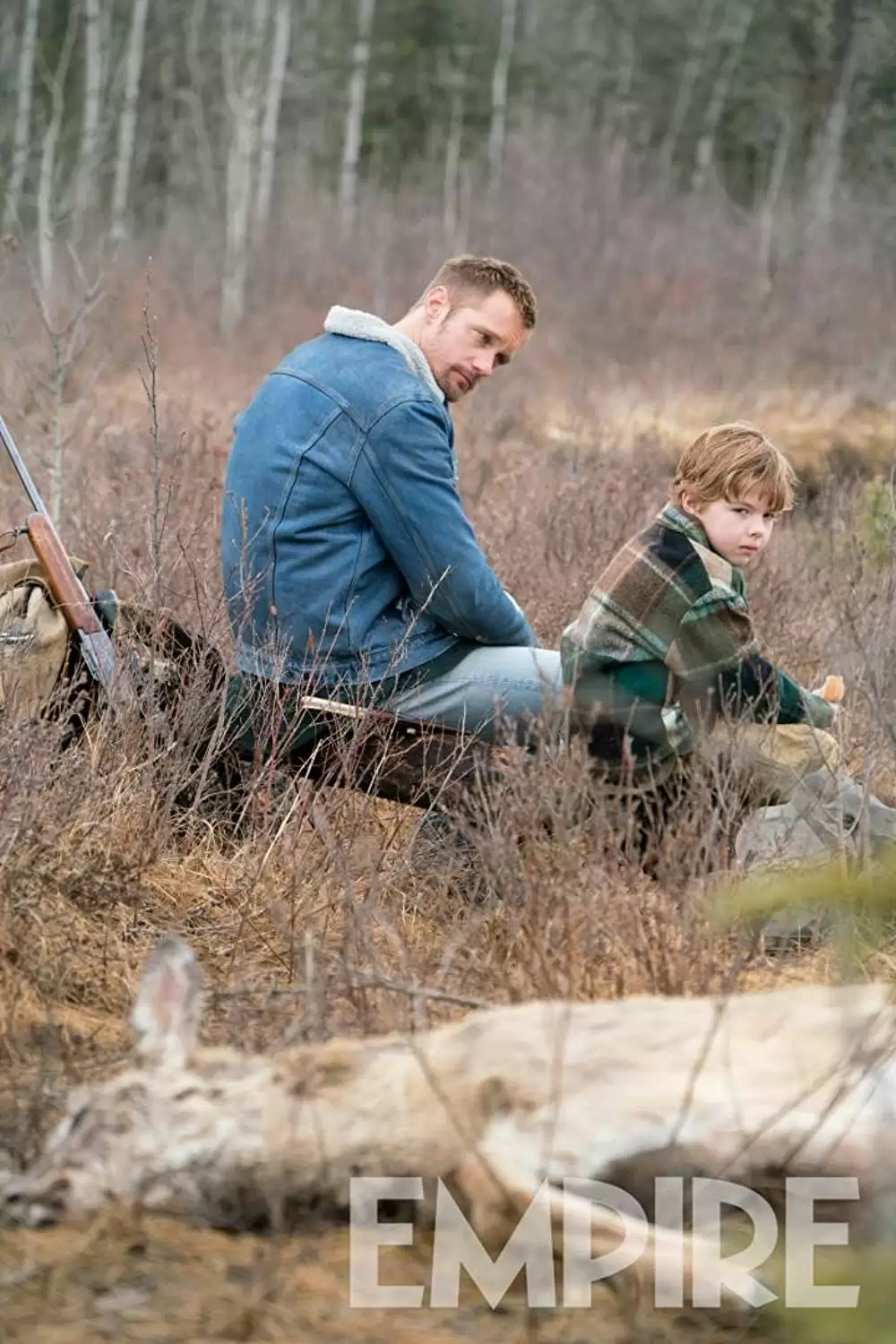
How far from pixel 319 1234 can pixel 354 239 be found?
17348mm

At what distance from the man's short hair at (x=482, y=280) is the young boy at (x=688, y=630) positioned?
2.06 feet

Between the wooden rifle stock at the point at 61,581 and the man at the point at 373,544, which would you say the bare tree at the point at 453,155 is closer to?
the man at the point at 373,544

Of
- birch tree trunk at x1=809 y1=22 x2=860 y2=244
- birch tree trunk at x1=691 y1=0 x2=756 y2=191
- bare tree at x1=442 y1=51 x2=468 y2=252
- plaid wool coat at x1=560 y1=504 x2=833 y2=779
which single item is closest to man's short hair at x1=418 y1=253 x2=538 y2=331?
plaid wool coat at x1=560 y1=504 x2=833 y2=779

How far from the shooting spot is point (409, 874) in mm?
3832

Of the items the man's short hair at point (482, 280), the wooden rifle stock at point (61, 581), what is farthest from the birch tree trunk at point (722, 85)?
the wooden rifle stock at point (61, 581)

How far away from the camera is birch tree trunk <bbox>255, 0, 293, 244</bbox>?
1898 cm

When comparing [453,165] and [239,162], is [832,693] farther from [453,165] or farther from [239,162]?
[453,165]

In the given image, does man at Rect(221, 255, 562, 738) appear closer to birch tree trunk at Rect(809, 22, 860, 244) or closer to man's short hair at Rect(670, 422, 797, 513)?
man's short hair at Rect(670, 422, 797, 513)

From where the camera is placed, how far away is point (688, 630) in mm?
3863

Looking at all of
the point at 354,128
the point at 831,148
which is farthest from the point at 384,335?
the point at 831,148

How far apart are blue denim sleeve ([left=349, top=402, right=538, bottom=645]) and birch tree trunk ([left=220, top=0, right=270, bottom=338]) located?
12.2m

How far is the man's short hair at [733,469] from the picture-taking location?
150 inches

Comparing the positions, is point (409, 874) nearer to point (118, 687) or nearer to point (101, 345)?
point (118, 687)

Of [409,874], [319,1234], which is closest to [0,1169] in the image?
[319,1234]
